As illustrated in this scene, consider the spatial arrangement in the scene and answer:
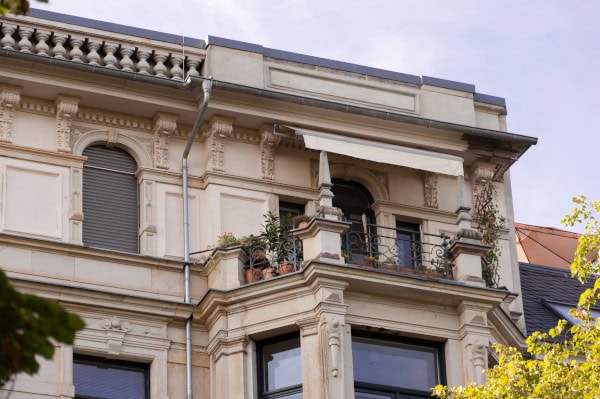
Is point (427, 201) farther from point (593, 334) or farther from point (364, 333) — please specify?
point (593, 334)

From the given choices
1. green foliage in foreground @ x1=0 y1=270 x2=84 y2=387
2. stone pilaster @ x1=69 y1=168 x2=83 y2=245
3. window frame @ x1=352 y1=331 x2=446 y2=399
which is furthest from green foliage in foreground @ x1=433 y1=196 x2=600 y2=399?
green foliage in foreground @ x1=0 y1=270 x2=84 y2=387

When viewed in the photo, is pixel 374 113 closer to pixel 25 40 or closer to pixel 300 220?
pixel 300 220

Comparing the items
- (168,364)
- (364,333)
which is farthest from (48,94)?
(364,333)

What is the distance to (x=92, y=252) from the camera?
24938 millimetres

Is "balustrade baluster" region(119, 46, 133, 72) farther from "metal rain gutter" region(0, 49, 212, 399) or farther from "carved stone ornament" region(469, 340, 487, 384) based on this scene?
"carved stone ornament" region(469, 340, 487, 384)

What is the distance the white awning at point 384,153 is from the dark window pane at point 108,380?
484 cm

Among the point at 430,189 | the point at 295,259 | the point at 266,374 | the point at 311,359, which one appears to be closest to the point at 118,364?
the point at 266,374

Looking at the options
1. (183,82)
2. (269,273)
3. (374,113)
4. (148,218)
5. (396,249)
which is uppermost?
(183,82)

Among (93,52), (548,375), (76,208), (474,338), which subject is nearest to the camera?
(548,375)

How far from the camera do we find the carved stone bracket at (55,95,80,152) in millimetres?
25953

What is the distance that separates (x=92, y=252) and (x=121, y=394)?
89.6 inches

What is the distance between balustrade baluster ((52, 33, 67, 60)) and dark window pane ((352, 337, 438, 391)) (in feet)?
22.0

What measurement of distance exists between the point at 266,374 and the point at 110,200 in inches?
158

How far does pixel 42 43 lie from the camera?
85.5 ft
